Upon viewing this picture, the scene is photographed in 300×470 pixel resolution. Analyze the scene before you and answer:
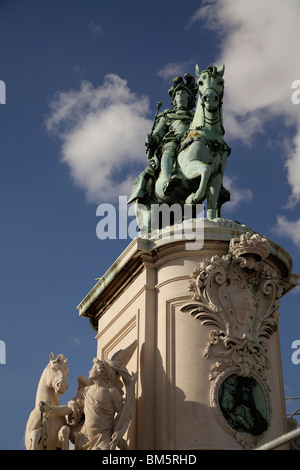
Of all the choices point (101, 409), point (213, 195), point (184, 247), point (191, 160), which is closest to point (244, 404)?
point (101, 409)

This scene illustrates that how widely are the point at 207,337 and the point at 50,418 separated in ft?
10.6

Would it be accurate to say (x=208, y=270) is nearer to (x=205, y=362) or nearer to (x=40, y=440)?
(x=205, y=362)

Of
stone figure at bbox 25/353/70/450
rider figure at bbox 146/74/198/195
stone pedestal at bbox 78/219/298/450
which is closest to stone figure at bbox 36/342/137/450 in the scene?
stone figure at bbox 25/353/70/450

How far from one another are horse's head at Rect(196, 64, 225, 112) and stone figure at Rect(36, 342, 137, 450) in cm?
625

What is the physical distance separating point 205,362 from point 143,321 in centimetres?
163

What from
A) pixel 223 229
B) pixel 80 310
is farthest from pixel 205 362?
pixel 80 310

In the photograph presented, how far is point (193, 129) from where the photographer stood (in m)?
17.5

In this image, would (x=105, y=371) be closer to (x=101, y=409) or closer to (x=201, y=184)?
(x=101, y=409)

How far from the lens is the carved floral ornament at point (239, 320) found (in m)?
13.7

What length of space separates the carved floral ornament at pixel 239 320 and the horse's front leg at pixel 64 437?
2.65 m

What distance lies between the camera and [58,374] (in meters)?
14.4
